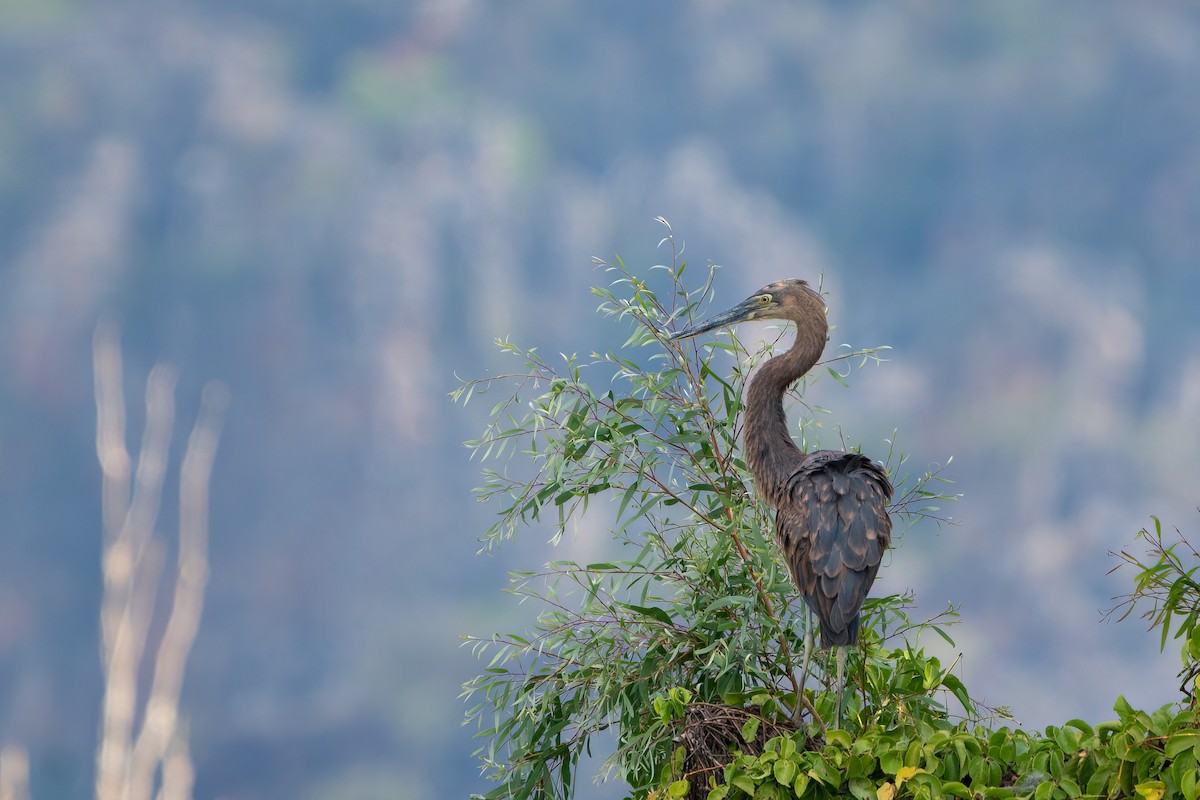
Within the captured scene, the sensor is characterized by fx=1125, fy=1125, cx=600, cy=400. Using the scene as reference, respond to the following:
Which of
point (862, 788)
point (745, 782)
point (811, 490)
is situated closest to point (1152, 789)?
point (862, 788)

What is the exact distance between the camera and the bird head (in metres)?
3.68

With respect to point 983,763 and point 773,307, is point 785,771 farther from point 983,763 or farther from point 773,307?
point 773,307

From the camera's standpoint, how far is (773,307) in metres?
3.73

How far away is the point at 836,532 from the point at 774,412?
525mm

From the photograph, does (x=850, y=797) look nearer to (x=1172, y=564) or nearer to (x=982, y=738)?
(x=982, y=738)

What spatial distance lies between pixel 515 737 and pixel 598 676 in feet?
1.28

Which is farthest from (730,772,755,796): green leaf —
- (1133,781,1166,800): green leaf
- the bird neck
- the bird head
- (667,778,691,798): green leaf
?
the bird head

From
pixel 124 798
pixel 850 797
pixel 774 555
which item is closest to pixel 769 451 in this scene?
pixel 774 555

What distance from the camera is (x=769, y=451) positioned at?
11.6ft

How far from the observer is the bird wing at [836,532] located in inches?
125

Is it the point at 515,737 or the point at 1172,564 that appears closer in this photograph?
the point at 1172,564

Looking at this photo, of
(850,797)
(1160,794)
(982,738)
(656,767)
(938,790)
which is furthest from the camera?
(656,767)

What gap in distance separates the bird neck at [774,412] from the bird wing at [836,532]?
0.32 ft

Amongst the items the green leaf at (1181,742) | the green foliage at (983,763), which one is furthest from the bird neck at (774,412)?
the green leaf at (1181,742)
